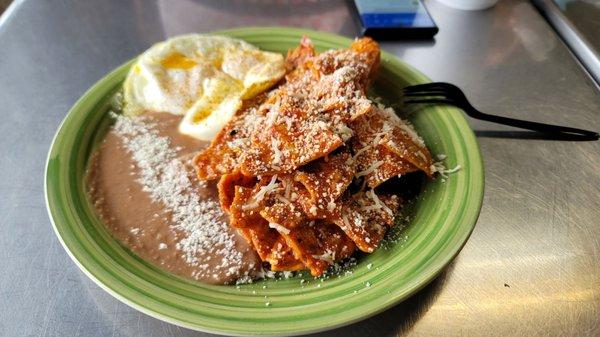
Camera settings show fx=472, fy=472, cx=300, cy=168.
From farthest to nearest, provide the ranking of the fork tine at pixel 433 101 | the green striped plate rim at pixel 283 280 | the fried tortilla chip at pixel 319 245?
the fork tine at pixel 433 101
the fried tortilla chip at pixel 319 245
the green striped plate rim at pixel 283 280

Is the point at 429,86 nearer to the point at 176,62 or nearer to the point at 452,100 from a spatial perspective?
the point at 452,100

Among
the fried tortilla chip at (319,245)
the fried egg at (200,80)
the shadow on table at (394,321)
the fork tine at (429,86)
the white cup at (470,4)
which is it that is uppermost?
the fried egg at (200,80)

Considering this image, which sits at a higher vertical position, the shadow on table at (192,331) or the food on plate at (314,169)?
the food on plate at (314,169)

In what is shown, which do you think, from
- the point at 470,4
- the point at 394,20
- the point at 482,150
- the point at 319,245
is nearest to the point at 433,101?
the point at 482,150

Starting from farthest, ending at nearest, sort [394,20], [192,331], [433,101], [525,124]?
[394,20] → [525,124] → [433,101] → [192,331]

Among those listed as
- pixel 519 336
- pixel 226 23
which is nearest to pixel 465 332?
pixel 519 336

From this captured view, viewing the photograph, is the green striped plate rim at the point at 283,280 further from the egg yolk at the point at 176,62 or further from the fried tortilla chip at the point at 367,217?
the egg yolk at the point at 176,62

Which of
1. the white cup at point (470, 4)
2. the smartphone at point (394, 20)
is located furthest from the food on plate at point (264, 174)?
the white cup at point (470, 4)
